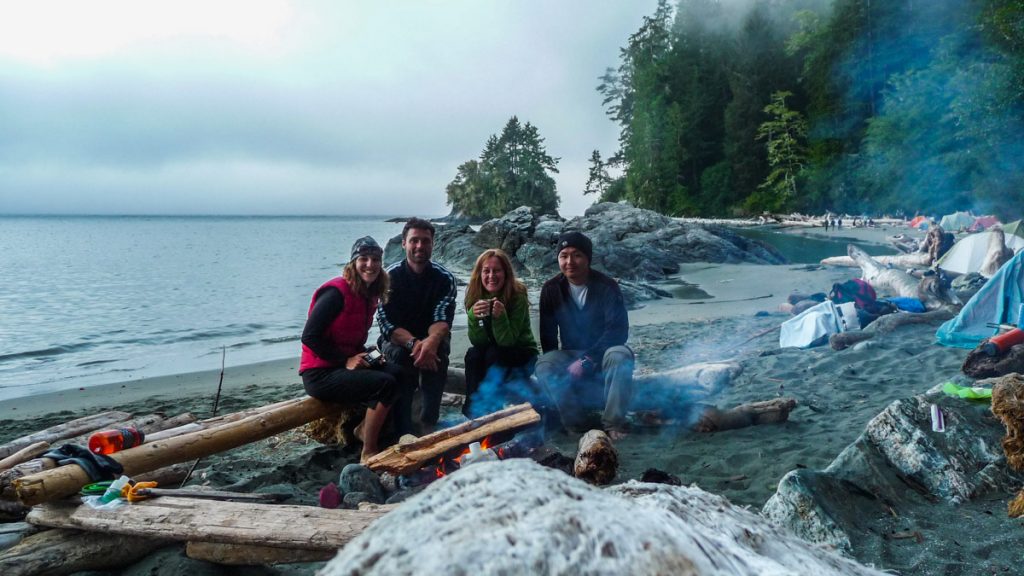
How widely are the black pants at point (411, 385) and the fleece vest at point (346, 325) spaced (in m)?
0.38

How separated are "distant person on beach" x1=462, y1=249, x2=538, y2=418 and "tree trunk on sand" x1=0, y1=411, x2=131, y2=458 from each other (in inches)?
126

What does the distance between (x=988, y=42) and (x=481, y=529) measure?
38.0 m

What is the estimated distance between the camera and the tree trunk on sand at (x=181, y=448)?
115 inches

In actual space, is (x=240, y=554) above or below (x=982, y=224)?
below

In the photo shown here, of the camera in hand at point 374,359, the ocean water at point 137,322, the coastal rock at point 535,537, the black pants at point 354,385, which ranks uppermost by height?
the coastal rock at point 535,537

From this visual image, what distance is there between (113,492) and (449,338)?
3002 millimetres

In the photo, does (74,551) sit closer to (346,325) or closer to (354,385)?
(354,385)

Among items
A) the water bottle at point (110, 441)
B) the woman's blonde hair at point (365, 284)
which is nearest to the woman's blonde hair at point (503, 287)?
the woman's blonde hair at point (365, 284)

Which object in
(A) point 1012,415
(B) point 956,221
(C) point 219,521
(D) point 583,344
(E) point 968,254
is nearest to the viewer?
(C) point 219,521

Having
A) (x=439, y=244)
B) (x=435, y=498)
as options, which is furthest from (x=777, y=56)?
(x=435, y=498)

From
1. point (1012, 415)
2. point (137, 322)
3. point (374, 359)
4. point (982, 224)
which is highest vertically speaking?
point (982, 224)

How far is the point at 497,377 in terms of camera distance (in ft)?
18.5

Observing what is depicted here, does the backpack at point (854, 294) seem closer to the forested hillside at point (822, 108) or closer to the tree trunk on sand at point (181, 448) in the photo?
the tree trunk on sand at point (181, 448)

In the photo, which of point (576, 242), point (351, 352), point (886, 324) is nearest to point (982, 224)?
point (886, 324)
